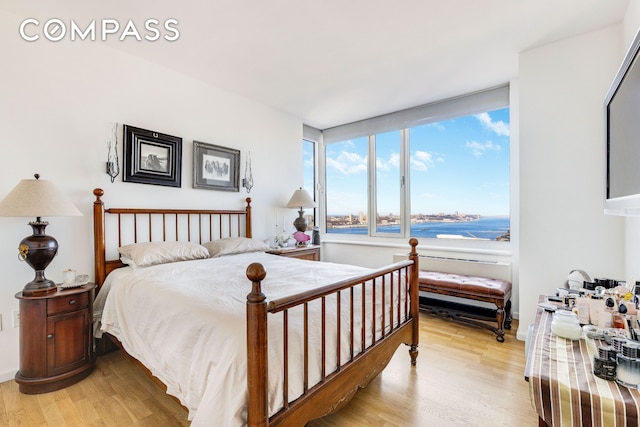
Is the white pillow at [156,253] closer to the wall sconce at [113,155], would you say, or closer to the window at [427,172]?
the wall sconce at [113,155]

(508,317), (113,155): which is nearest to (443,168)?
(508,317)

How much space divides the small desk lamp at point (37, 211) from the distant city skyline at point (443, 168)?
356 cm

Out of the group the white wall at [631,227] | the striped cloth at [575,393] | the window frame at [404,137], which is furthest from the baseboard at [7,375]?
the white wall at [631,227]

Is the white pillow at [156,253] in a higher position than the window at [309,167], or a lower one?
lower

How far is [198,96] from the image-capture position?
3143 mm

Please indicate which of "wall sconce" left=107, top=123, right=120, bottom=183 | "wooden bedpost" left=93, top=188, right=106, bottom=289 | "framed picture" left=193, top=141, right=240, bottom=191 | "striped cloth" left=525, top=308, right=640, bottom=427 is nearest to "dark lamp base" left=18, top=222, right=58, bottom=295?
"wooden bedpost" left=93, top=188, right=106, bottom=289

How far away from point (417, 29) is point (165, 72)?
2377mm

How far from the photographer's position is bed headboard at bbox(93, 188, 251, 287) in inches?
93.2

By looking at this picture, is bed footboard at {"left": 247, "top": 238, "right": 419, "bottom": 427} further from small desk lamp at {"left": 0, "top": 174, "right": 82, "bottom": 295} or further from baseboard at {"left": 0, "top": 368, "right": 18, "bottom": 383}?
baseboard at {"left": 0, "top": 368, "right": 18, "bottom": 383}

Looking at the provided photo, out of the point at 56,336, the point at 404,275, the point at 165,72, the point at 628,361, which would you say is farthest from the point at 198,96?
the point at 628,361

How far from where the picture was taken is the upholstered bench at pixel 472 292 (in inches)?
106

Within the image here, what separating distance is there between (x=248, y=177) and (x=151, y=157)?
114cm

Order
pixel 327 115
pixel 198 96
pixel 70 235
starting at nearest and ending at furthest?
pixel 70 235 → pixel 198 96 → pixel 327 115

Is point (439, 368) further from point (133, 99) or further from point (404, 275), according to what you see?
point (133, 99)
